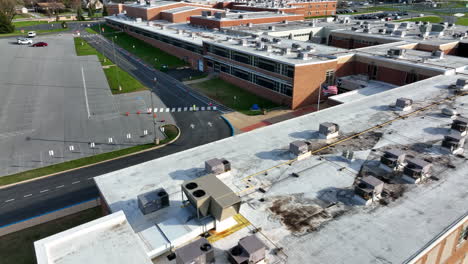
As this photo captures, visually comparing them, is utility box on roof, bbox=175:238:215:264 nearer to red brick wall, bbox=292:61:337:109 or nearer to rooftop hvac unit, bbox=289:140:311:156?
rooftop hvac unit, bbox=289:140:311:156

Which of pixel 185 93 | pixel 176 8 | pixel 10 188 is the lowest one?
pixel 10 188

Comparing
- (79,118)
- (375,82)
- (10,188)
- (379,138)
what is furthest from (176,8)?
(379,138)

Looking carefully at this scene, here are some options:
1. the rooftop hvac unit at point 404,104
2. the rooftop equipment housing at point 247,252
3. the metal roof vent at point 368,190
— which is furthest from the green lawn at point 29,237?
the rooftop hvac unit at point 404,104

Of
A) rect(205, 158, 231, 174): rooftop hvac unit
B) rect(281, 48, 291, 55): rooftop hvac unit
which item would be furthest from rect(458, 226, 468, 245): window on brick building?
rect(281, 48, 291, 55): rooftop hvac unit

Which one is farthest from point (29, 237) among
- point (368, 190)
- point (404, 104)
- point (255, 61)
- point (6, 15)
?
point (6, 15)

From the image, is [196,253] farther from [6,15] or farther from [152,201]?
[6,15]

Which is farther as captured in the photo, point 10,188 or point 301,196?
point 10,188

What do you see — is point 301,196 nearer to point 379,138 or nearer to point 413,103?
point 379,138
